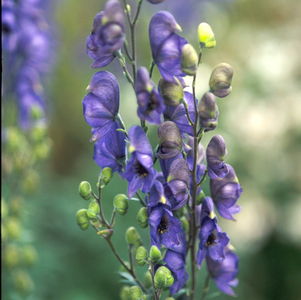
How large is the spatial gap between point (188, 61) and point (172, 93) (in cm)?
7

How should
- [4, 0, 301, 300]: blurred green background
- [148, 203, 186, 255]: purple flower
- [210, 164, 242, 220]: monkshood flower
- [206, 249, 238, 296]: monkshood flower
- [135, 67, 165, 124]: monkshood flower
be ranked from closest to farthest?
Result: 1. [135, 67, 165, 124]: monkshood flower
2. [148, 203, 186, 255]: purple flower
3. [210, 164, 242, 220]: monkshood flower
4. [206, 249, 238, 296]: monkshood flower
5. [4, 0, 301, 300]: blurred green background

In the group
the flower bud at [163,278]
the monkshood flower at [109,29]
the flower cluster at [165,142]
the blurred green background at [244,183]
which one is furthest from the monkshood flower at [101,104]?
the blurred green background at [244,183]

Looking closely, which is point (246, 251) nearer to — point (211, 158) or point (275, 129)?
point (275, 129)

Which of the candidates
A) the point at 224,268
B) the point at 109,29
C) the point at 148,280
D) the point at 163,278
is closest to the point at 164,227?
the point at 163,278

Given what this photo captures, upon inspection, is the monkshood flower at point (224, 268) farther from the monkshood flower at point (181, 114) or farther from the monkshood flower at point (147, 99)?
the monkshood flower at point (147, 99)

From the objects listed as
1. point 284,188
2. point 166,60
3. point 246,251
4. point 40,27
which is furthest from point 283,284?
point 166,60

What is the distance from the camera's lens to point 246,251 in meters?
3.75

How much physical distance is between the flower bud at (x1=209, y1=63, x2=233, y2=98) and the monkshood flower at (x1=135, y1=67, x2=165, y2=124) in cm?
15

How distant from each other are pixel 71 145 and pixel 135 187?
499 cm

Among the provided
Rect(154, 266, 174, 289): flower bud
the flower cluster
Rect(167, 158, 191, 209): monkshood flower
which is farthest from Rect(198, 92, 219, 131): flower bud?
Rect(154, 266, 174, 289): flower bud

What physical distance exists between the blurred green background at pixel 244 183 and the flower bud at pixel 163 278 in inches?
63.4

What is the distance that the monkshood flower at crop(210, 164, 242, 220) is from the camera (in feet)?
4.38

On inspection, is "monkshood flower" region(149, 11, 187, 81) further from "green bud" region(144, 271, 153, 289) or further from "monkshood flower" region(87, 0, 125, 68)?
"green bud" region(144, 271, 153, 289)

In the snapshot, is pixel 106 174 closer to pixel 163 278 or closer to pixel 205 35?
pixel 163 278
